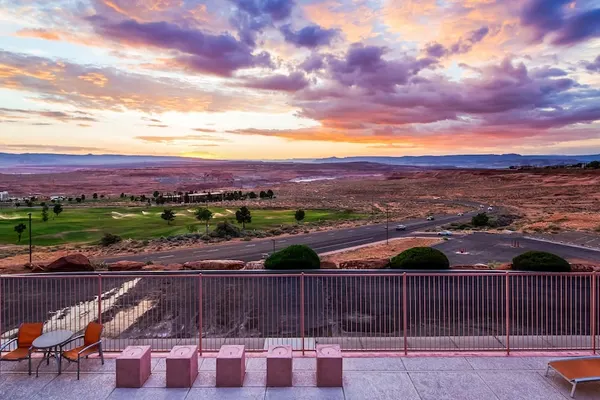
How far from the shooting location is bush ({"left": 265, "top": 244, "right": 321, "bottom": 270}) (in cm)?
2516

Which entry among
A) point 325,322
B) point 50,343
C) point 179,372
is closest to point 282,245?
point 325,322

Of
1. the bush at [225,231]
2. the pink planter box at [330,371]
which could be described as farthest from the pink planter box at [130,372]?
the bush at [225,231]

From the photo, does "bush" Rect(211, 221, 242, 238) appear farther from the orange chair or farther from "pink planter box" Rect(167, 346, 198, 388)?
"pink planter box" Rect(167, 346, 198, 388)

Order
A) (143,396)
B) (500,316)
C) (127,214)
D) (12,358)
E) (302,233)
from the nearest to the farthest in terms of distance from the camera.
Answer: (143,396) < (12,358) < (500,316) < (302,233) < (127,214)

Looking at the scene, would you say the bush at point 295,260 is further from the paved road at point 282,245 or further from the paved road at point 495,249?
the paved road at point 495,249

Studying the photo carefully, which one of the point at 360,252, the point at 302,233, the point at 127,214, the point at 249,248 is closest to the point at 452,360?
the point at 360,252

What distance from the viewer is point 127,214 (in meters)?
82.8

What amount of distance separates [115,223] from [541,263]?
62.3 metres

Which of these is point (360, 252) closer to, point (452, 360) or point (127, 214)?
point (452, 360)

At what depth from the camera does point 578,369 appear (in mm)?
8859

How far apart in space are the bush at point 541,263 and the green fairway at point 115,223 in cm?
4301

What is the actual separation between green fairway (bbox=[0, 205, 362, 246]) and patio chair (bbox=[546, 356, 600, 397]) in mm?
51892

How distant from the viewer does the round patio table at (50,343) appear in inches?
363

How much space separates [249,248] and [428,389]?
37.5m
